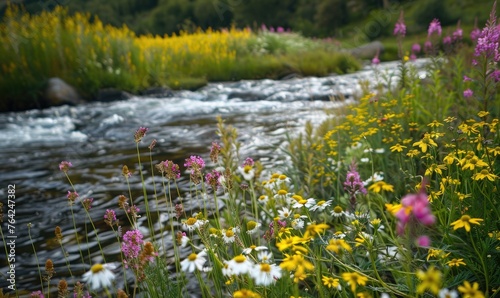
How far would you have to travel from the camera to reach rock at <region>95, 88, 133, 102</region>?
10.1 meters

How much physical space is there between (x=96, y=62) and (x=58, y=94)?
1418 mm

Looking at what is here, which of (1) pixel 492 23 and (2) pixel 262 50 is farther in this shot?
(2) pixel 262 50

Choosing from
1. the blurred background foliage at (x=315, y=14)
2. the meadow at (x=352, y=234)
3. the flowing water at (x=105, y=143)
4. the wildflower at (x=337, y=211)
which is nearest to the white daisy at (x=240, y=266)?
the meadow at (x=352, y=234)

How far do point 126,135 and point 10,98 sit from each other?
13.6 ft

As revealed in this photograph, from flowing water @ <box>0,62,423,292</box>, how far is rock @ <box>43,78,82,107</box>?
0.32 meters

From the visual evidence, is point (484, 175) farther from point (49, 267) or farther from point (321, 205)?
point (49, 267)

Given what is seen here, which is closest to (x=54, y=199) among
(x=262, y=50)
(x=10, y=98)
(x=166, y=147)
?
(x=166, y=147)

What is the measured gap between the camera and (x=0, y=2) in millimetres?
12320

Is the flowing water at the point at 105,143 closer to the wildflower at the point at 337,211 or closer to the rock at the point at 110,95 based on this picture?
the rock at the point at 110,95

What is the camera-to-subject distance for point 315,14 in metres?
45.3

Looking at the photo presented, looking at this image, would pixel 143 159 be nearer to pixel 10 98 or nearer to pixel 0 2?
pixel 10 98

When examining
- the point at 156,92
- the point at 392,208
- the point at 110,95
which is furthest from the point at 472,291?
the point at 156,92

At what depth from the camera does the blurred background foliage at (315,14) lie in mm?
34625

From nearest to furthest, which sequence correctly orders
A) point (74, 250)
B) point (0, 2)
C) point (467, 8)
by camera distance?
point (74, 250) < point (0, 2) < point (467, 8)
